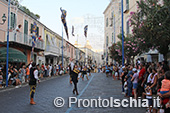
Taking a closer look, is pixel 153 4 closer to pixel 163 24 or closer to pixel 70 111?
pixel 163 24

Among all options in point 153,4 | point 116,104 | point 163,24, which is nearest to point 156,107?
point 116,104

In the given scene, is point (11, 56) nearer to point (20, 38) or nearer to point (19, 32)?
point (20, 38)

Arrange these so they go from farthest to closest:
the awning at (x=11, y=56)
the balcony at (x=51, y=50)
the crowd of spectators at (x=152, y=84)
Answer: the balcony at (x=51, y=50), the awning at (x=11, y=56), the crowd of spectators at (x=152, y=84)

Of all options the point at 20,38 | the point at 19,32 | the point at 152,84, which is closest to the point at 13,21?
the point at 19,32

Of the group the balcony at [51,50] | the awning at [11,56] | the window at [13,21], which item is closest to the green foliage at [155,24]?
the awning at [11,56]

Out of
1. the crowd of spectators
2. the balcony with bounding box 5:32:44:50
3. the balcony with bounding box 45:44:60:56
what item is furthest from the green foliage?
the balcony with bounding box 45:44:60:56

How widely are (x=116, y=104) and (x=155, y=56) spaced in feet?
48.8

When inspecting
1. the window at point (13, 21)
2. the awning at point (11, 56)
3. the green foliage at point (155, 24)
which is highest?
the window at point (13, 21)

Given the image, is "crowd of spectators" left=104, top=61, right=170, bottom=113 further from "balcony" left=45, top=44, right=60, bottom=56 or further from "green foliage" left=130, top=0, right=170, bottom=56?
"balcony" left=45, top=44, right=60, bottom=56

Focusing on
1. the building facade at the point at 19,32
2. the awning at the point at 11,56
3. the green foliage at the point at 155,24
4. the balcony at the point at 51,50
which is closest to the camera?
the green foliage at the point at 155,24

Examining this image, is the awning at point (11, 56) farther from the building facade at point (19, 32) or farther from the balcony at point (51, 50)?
the balcony at point (51, 50)

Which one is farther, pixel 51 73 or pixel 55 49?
pixel 55 49

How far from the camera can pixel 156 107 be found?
19.7 ft

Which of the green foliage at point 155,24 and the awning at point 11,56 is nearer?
the green foliage at point 155,24
